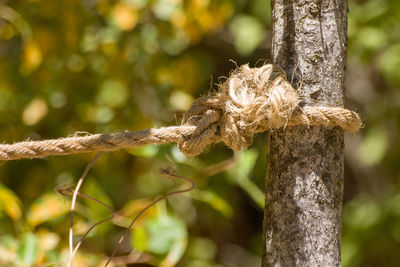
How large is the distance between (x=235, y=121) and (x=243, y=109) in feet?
0.08

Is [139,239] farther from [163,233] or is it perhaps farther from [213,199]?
[213,199]

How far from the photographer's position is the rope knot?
632 millimetres

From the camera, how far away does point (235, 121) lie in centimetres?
67

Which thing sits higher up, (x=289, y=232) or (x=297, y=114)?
(x=297, y=114)

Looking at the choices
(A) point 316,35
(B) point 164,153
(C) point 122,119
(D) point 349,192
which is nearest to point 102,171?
(C) point 122,119

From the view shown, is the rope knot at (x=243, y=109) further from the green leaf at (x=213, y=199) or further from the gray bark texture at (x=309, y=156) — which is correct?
the green leaf at (x=213, y=199)

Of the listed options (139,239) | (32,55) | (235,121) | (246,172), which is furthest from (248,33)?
(235,121)

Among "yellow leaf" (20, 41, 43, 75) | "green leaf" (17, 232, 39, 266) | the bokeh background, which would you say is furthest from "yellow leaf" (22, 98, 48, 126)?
"green leaf" (17, 232, 39, 266)

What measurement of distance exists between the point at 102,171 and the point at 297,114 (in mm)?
1112

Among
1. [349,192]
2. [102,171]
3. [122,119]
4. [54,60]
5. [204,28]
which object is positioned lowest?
[349,192]

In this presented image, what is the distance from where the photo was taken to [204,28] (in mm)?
1489

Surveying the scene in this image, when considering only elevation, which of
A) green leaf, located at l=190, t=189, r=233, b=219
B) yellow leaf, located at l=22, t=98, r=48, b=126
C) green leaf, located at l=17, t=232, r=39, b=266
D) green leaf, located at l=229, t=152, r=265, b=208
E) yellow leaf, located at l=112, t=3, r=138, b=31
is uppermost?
yellow leaf, located at l=112, t=3, r=138, b=31

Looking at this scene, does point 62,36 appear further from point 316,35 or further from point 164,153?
point 316,35

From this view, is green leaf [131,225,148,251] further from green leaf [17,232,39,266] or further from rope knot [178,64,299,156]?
rope knot [178,64,299,156]
